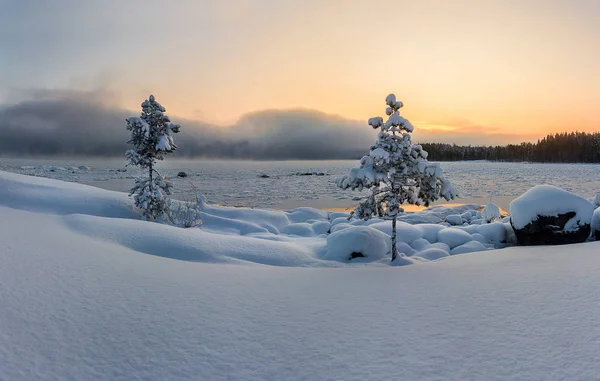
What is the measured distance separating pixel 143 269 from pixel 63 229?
3.44m

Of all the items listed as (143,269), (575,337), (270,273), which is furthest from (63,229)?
(575,337)

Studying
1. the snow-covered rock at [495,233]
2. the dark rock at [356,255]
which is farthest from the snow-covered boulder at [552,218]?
the dark rock at [356,255]

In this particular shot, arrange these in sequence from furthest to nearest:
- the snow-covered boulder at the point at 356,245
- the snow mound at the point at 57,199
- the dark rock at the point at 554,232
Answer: the snow mound at the point at 57,199 → the dark rock at the point at 554,232 → the snow-covered boulder at the point at 356,245

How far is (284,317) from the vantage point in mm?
3545

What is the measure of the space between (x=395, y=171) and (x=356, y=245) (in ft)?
7.71

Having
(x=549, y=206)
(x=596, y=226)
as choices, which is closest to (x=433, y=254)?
(x=549, y=206)

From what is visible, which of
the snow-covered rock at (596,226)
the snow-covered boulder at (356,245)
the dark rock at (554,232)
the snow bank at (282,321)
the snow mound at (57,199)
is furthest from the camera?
the snow mound at (57,199)

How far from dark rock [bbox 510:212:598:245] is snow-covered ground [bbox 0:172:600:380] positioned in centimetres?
397

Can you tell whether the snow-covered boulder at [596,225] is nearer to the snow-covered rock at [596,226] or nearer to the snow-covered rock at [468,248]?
the snow-covered rock at [596,226]

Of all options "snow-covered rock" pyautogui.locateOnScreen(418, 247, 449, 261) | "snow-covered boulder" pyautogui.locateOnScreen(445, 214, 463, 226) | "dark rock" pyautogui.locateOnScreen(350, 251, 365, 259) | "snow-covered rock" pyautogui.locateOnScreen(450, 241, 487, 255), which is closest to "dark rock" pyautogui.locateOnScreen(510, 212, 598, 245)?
"snow-covered rock" pyautogui.locateOnScreen(450, 241, 487, 255)

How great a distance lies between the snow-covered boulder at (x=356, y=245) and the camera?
9531 mm

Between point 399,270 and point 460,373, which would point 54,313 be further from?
point 399,270

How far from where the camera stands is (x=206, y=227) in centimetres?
1603

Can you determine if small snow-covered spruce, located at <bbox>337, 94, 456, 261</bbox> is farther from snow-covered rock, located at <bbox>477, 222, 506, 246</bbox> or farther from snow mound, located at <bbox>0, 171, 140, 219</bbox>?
snow mound, located at <bbox>0, 171, 140, 219</bbox>
